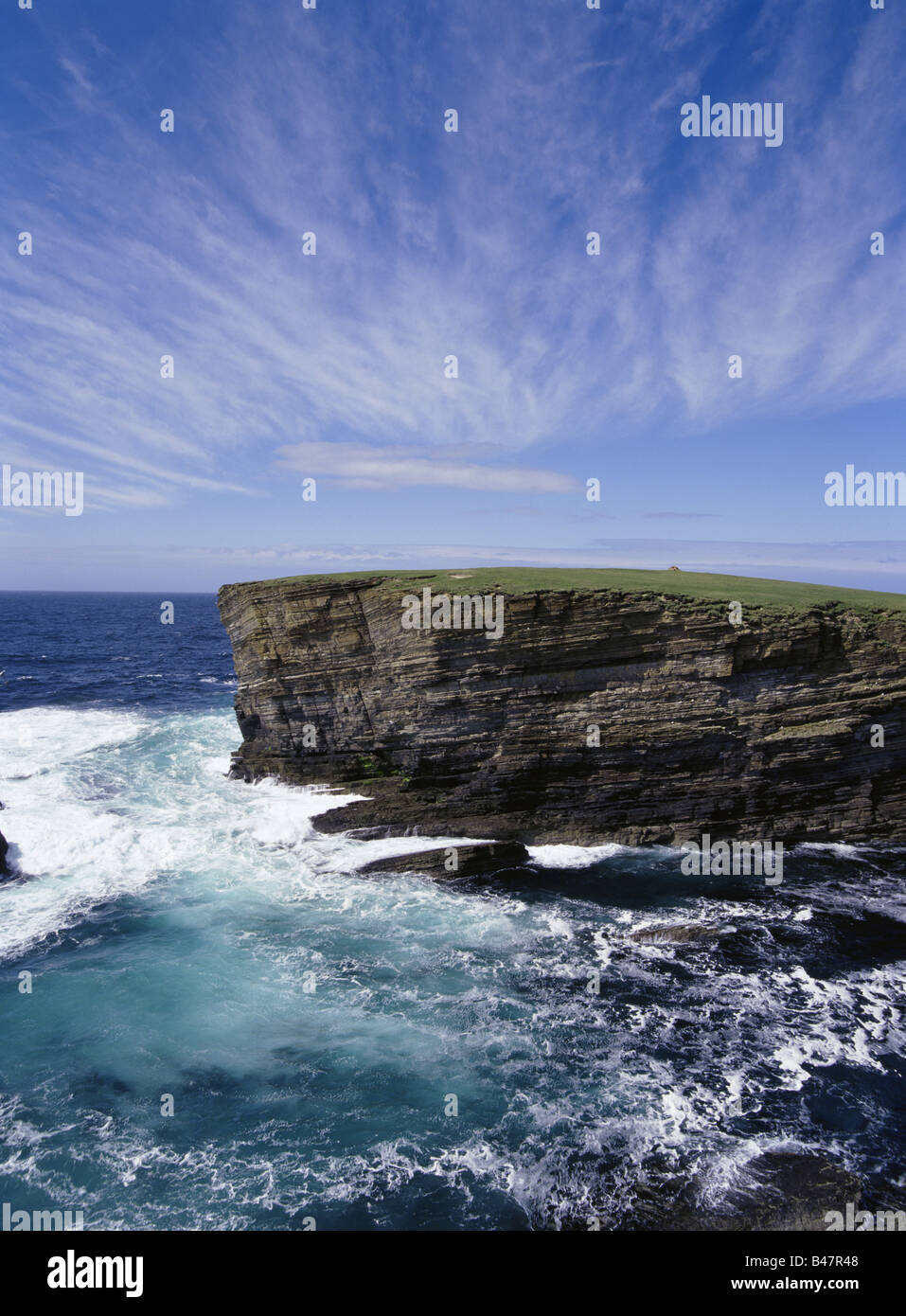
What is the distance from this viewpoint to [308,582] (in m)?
28.6

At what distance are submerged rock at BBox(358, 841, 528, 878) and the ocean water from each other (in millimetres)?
827

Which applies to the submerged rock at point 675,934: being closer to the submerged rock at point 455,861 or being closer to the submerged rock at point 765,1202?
the submerged rock at point 455,861

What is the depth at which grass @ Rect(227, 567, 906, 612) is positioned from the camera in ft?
86.4

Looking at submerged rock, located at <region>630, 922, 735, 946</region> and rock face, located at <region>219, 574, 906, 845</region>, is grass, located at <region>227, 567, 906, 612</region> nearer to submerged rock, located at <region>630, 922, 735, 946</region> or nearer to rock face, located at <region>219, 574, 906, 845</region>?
rock face, located at <region>219, 574, 906, 845</region>

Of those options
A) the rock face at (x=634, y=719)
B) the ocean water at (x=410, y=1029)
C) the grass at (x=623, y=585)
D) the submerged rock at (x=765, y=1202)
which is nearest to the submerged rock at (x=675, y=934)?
the ocean water at (x=410, y=1029)

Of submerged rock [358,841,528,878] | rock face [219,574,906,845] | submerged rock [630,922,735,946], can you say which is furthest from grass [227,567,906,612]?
submerged rock [630,922,735,946]

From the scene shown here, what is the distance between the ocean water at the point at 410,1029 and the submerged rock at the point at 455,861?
2.71 ft

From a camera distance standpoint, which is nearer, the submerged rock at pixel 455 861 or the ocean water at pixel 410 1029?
the ocean water at pixel 410 1029

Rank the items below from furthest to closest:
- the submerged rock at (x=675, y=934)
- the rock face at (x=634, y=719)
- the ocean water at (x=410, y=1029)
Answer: the rock face at (x=634, y=719), the submerged rock at (x=675, y=934), the ocean water at (x=410, y=1029)

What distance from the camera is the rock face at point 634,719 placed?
25375mm
